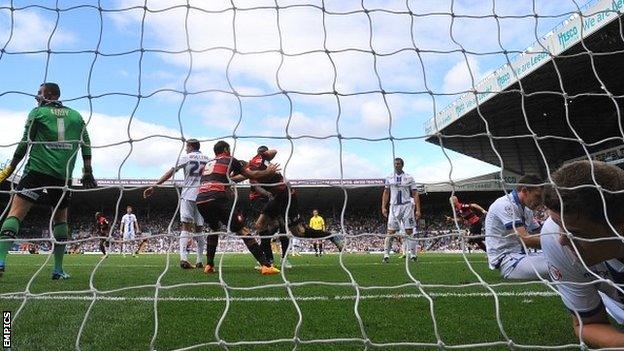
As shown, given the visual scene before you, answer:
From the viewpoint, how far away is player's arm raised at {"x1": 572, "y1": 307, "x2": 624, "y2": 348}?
2.10 m

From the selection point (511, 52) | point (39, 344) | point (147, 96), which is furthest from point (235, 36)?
point (39, 344)

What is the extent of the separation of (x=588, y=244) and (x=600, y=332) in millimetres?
349

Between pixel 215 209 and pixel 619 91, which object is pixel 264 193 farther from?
pixel 619 91

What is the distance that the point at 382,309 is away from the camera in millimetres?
3652

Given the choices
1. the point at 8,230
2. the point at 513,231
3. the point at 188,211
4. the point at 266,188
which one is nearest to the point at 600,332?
the point at 513,231

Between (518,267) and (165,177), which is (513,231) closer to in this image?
(518,267)

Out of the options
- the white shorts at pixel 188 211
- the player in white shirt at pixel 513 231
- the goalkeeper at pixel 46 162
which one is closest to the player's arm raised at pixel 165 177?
the goalkeeper at pixel 46 162

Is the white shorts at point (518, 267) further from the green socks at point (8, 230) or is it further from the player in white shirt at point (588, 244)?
the green socks at point (8, 230)

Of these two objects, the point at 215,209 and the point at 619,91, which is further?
the point at 619,91

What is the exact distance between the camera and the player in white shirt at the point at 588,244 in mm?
2139

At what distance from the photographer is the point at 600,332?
2.19 metres

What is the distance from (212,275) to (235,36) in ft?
12.8

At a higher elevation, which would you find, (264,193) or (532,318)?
(264,193)

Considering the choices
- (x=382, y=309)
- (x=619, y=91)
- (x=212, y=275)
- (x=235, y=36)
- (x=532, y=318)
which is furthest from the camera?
(x=619, y=91)
